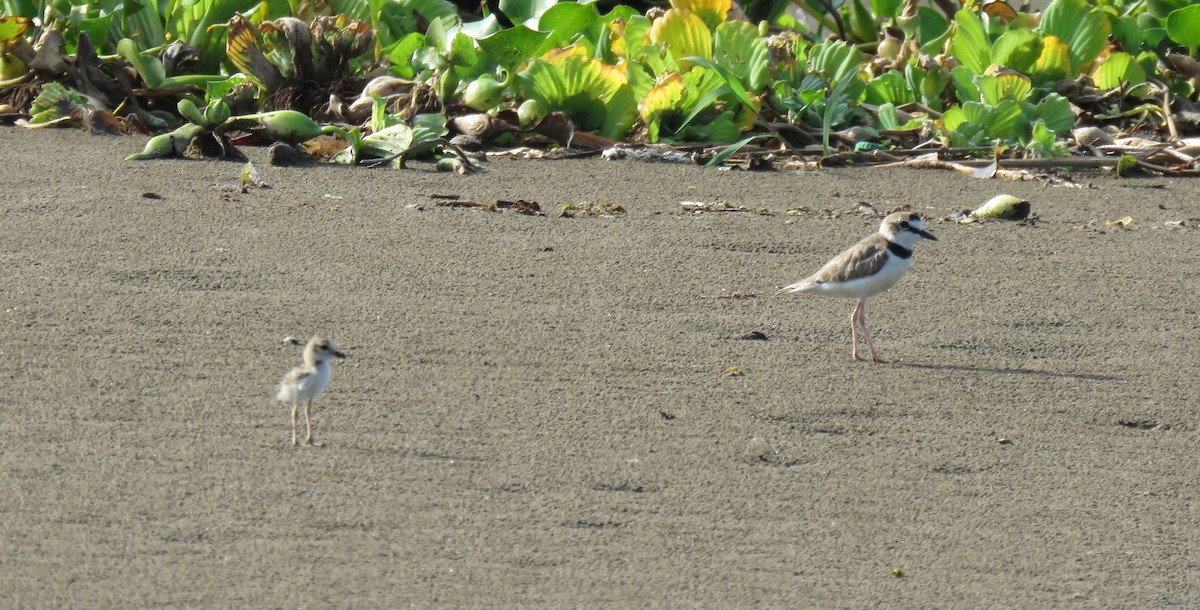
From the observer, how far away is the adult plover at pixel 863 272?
5977 mm

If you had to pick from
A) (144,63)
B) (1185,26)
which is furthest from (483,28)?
(1185,26)

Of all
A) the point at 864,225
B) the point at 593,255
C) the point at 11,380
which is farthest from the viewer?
the point at 864,225

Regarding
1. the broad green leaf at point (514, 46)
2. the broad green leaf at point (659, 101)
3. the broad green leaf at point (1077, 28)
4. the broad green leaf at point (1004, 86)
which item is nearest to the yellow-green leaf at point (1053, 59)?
the broad green leaf at point (1077, 28)

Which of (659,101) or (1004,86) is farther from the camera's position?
(1004,86)

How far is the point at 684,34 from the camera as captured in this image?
9852 mm

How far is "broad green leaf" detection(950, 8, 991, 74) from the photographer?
10.0m

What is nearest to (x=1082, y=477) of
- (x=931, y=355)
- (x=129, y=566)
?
(x=931, y=355)

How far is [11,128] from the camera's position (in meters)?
9.27

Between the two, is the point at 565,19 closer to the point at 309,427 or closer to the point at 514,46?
the point at 514,46

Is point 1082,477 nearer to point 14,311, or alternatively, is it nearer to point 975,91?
point 14,311

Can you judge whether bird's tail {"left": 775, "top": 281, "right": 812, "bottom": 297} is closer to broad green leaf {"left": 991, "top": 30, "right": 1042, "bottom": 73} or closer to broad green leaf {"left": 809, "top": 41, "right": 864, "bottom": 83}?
broad green leaf {"left": 809, "top": 41, "right": 864, "bottom": 83}

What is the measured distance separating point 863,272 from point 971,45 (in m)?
4.61

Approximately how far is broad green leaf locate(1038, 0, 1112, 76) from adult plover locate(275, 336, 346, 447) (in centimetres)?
717

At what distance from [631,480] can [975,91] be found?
5804 mm
